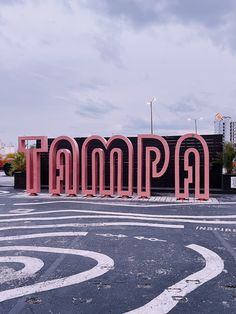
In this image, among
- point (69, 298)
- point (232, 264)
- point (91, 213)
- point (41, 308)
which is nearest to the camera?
point (41, 308)

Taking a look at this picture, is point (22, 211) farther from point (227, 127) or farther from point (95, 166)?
point (227, 127)

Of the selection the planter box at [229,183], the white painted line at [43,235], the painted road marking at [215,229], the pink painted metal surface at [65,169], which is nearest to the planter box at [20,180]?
the pink painted metal surface at [65,169]

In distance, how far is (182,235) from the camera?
785 cm

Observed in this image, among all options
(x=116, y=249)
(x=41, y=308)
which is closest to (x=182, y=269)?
(x=116, y=249)

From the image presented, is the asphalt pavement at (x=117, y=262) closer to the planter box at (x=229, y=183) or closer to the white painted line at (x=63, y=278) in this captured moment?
the white painted line at (x=63, y=278)

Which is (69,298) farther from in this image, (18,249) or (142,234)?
(142,234)

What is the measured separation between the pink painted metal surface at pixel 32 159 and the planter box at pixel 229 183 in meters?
8.83

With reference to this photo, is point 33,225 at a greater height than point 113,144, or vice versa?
point 113,144

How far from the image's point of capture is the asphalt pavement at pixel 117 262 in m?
4.20

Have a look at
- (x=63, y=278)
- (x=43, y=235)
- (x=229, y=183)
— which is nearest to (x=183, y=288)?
(x=63, y=278)

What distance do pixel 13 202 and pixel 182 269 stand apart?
9.84 m

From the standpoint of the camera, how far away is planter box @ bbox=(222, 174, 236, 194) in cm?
1645

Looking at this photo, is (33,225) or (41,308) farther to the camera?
(33,225)

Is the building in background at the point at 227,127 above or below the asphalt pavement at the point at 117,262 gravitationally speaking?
above
